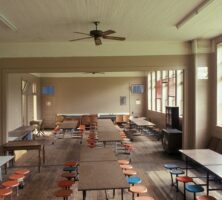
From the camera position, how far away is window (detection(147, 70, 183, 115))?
10320 mm

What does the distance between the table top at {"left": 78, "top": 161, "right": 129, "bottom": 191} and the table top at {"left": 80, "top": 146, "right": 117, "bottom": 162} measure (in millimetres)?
258

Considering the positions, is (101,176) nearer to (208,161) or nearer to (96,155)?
(96,155)

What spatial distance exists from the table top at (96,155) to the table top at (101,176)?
26 cm

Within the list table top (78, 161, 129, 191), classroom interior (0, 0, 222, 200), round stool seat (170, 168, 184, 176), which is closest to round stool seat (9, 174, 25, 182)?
classroom interior (0, 0, 222, 200)

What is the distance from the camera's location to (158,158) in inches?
325

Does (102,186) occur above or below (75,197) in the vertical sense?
above

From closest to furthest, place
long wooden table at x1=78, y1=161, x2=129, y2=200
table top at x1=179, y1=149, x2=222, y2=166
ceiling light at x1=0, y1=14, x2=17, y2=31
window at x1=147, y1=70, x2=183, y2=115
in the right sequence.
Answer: long wooden table at x1=78, y1=161, x2=129, y2=200 → table top at x1=179, y1=149, x2=222, y2=166 → ceiling light at x1=0, y1=14, x2=17, y2=31 → window at x1=147, y1=70, x2=183, y2=115

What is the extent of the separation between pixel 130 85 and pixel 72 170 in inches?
432

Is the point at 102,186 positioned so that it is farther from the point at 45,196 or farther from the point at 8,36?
the point at 8,36

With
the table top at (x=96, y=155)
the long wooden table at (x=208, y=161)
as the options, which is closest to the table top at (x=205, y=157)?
the long wooden table at (x=208, y=161)

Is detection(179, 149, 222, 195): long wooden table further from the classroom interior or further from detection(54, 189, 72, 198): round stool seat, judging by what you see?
detection(54, 189, 72, 198): round stool seat

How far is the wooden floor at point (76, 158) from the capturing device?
5.33 metres

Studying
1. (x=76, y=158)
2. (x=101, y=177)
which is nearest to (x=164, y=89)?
(x=76, y=158)

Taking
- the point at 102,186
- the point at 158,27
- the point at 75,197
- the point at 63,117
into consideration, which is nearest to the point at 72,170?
the point at 75,197
